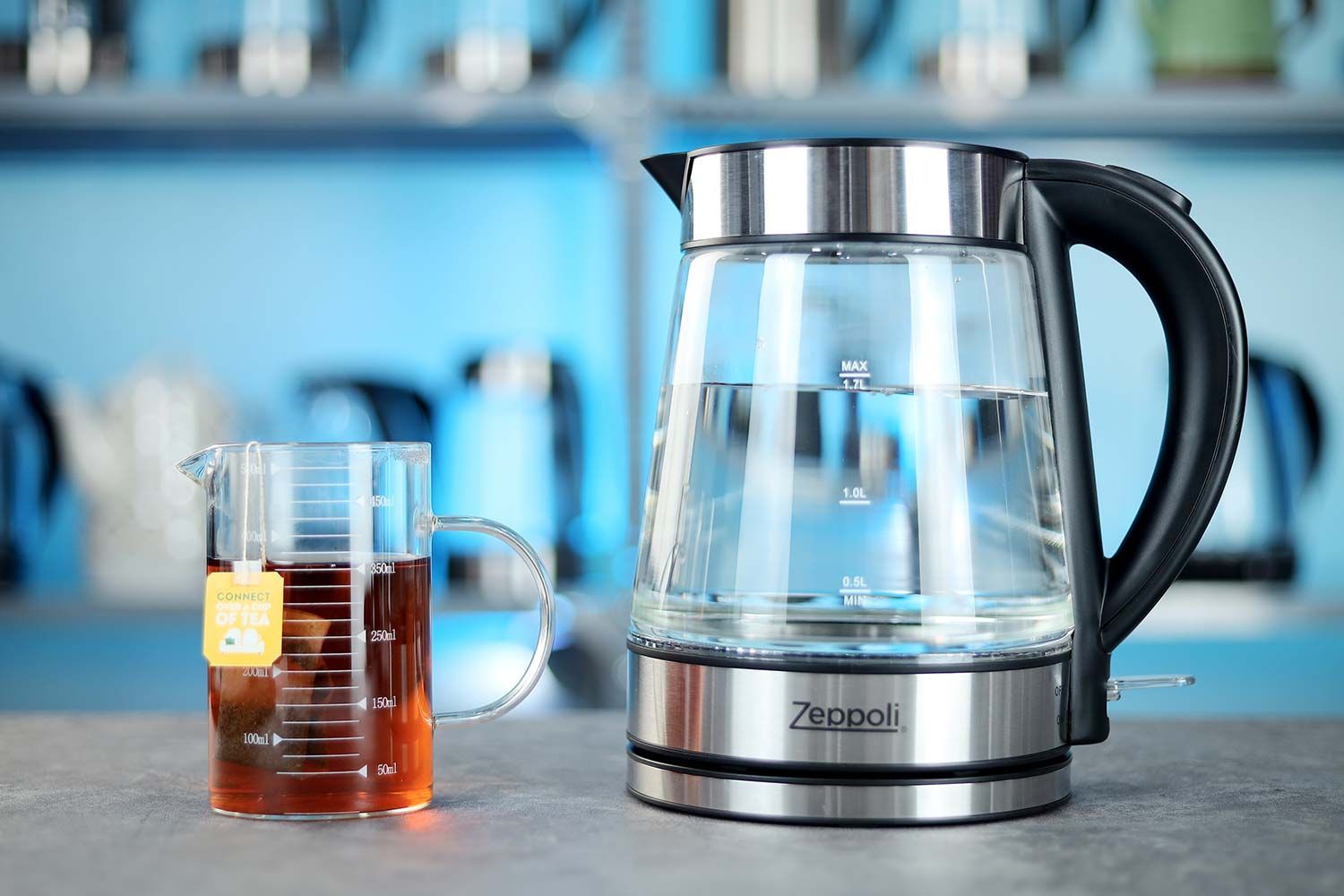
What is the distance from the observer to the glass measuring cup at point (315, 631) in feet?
1.94

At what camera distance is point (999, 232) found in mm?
628

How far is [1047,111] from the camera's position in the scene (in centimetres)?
187

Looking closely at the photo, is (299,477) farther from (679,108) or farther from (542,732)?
(679,108)

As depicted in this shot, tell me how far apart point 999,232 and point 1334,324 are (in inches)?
71.9

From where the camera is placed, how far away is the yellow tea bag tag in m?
0.59

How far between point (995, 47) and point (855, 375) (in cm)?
141

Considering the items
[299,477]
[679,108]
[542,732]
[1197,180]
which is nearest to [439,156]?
[679,108]

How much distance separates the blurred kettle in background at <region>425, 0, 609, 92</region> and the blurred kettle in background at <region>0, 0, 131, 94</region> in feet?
1.36

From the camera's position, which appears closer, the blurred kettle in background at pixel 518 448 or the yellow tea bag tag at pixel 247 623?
the yellow tea bag tag at pixel 247 623

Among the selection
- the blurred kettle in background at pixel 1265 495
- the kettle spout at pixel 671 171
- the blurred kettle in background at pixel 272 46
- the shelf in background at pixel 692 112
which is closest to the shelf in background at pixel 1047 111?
the shelf in background at pixel 692 112

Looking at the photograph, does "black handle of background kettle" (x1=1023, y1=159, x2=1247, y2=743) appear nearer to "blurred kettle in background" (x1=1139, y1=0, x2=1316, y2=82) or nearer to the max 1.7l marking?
the max 1.7l marking

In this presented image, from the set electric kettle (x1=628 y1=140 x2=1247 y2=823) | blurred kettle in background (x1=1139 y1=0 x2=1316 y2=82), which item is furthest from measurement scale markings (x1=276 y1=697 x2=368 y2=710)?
blurred kettle in background (x1=1139 y1=0 x2=1316 y2=82)

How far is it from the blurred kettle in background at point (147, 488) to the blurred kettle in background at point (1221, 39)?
1324 millimetres

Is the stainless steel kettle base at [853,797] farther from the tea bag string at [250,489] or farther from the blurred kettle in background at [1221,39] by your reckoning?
the blurred kettle in background at [1221,39]
